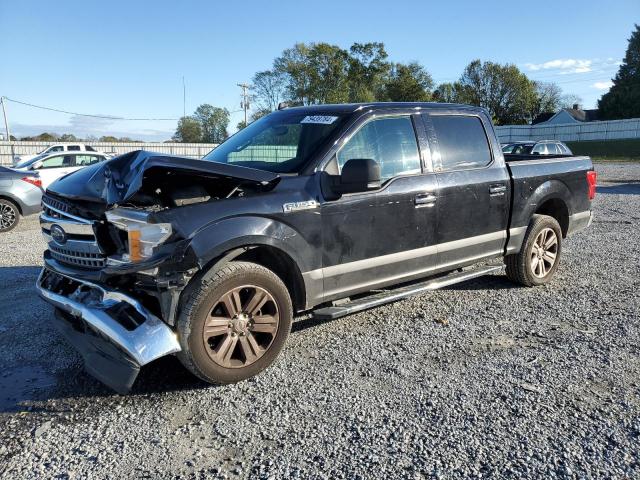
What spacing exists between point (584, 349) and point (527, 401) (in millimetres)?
1196

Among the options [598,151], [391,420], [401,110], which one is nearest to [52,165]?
[401,110]

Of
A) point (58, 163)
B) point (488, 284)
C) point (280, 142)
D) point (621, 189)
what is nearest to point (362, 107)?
point (280, 142)

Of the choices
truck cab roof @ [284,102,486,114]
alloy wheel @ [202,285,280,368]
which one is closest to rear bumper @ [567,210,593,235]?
truck cab roof @ [284,102,486,114]

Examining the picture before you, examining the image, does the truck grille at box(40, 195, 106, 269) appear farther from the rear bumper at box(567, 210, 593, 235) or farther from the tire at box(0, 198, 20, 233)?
the tire at box(0, 198, 20, 233)

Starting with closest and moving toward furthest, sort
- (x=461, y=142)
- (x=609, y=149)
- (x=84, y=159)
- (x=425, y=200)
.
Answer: (x=425, y=200) → (x=461, y=142) → (x=84, y=159) → (x=609, y=149)

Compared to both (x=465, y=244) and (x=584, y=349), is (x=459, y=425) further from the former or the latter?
(x=465, y=244)

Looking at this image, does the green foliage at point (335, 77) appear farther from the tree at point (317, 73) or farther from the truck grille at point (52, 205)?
the truck grille at point (52, 205)

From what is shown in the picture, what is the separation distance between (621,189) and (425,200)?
54.5 feet

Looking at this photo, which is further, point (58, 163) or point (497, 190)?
point (58, 163)

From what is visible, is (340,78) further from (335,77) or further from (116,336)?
(116,336)

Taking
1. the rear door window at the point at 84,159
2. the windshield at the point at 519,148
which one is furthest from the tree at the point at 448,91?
the rear door window at the point at 84,159

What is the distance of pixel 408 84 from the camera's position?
67562 mm

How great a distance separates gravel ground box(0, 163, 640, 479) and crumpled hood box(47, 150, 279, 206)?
138 cm

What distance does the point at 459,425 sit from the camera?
10.3ft
